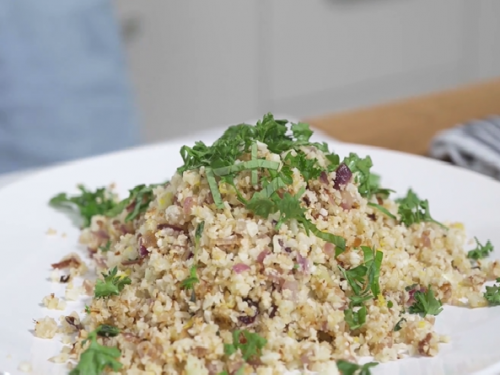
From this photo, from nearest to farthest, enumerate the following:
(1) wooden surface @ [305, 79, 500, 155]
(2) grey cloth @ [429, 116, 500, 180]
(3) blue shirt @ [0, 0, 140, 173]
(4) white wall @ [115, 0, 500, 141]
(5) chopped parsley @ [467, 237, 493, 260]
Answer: (5) chopped parsley @ [467, 237, 493, 260] < (2) grey cloth @ [429, 116, 500, 180] < (1) wooden surface @ [305, 79, 500, 155] < (3) blue shirt @ [0, 0, 140, 173] < (4) white wall @ [115, 0, 500, 141]

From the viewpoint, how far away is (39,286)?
1194mm

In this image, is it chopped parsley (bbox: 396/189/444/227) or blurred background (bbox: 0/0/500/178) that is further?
blurred background (bbox: 0/0/500/178)

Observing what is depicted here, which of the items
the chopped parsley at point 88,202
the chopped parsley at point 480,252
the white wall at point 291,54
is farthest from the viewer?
the white wall at point 291,54

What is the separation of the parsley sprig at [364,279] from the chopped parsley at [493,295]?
18cm

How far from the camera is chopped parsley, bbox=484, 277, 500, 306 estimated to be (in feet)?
3.62

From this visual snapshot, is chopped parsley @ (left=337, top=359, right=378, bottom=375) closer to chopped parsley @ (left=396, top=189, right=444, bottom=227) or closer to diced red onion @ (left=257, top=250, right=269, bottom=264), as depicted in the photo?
diced red onion @ (left=257, top=250, right=269, bottom=264)

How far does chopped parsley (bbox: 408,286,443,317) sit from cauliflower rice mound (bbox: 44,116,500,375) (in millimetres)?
14

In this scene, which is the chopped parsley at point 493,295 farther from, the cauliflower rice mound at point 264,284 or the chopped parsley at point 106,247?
the chopped parsley at point 106,247

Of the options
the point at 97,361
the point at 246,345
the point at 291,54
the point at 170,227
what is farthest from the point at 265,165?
the point at 291,54

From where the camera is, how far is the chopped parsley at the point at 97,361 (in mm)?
921

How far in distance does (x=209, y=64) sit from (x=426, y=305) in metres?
2.94

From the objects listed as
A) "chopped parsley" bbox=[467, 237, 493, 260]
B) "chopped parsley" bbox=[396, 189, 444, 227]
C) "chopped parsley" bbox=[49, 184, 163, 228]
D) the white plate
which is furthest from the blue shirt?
"chopped parsley" bbox=[467, 237, 493, 260]

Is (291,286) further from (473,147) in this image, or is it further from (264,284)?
(473,147)

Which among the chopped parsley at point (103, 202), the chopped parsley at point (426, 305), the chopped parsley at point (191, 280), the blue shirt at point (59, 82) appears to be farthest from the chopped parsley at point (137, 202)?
the blue shirt at point (59, 82)
